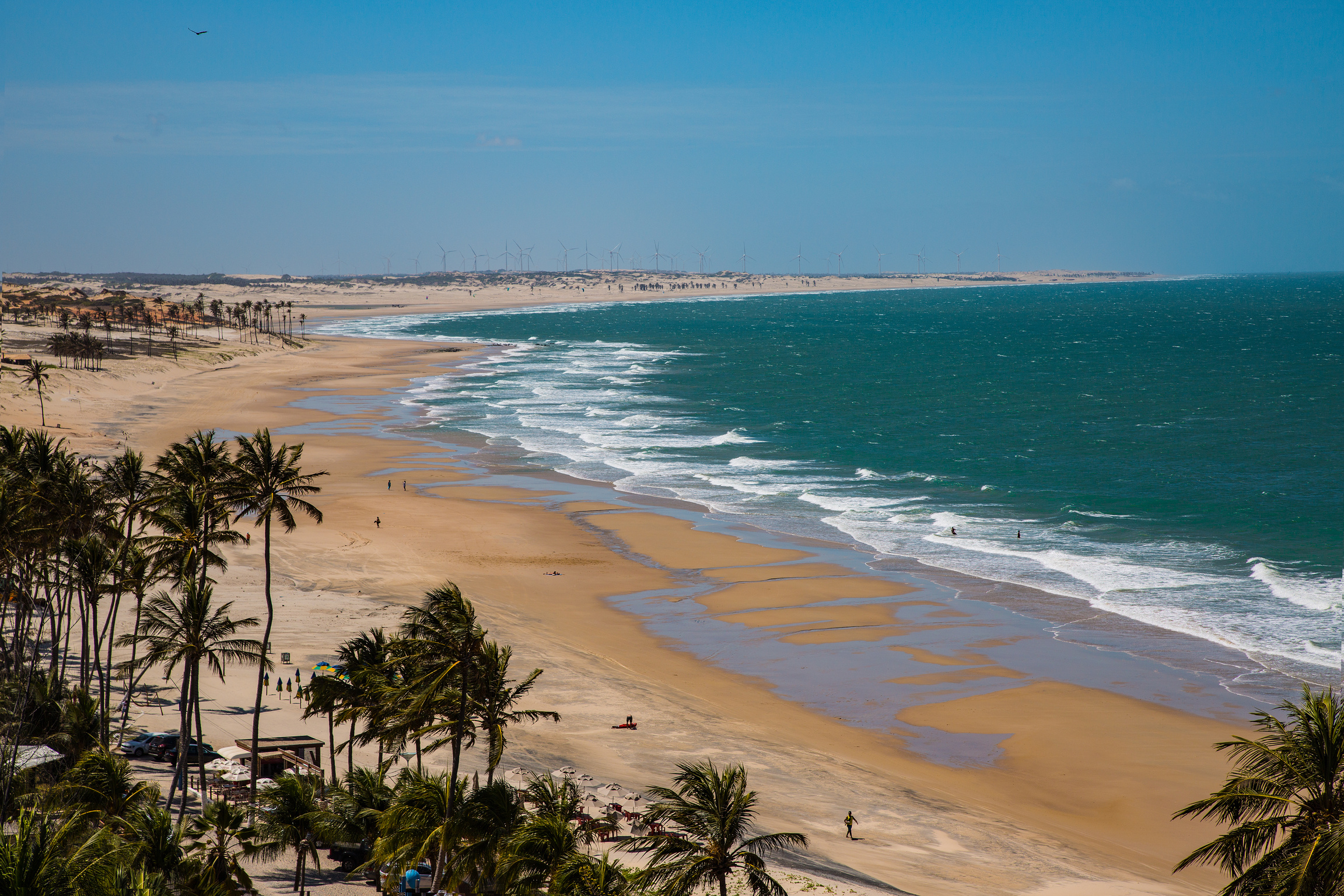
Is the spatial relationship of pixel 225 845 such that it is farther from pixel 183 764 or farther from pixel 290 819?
pixel 183 764

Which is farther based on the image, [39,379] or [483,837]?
[39,379]

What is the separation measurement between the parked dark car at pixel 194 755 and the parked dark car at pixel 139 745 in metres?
0.55

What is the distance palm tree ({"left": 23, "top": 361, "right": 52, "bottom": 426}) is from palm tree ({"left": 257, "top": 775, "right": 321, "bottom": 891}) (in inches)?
2481

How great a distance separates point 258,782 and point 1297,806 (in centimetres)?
2330

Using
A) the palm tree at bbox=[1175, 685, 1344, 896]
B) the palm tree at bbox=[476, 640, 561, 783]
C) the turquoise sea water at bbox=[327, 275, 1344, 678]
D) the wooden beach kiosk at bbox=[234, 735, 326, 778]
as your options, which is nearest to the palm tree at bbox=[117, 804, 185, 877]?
the palm tree at bbox=[476, 640, 561, 783]

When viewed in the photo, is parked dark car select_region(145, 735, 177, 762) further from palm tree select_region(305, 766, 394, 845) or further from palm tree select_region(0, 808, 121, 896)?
palm tree select_region(0, 808, 121, 896)

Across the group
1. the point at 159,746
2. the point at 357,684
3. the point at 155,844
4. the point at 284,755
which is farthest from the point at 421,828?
the point at 159,746

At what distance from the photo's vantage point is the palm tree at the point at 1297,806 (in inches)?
549

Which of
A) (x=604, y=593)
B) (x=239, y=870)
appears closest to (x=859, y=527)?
(x=604, y=593)

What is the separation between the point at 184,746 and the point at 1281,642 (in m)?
39.8

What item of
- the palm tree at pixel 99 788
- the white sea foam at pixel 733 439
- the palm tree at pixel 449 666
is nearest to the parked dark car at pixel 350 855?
the palm tree at pixel 449 666

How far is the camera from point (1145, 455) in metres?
81.2

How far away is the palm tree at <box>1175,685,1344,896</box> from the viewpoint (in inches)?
549

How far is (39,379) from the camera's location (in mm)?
77062
